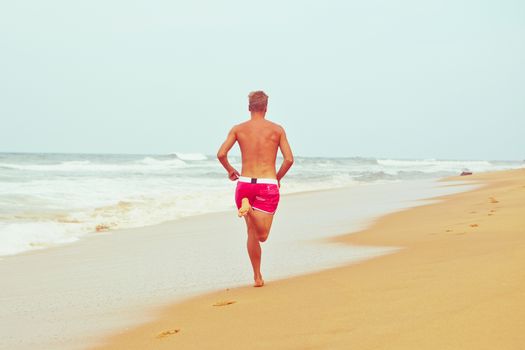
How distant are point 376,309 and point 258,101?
7.73 ft

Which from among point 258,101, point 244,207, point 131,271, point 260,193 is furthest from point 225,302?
point 131,271

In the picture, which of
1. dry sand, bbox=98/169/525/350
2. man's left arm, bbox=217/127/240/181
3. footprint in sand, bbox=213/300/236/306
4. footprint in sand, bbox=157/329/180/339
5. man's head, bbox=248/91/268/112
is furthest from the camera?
man's head, bbox=248/91/268/112

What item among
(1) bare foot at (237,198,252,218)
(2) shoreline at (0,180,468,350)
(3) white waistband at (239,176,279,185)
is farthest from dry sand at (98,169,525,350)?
(3) white waistband at (239,176,279,185)

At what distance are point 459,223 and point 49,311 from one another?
5.57 m

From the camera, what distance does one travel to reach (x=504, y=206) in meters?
10.3

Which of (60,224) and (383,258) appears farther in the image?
(60,224)

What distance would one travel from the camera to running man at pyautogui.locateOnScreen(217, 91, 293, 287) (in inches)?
206

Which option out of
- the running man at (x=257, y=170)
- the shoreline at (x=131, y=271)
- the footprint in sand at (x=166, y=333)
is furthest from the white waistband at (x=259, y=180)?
the footprint in sand at (x=166, y=333)

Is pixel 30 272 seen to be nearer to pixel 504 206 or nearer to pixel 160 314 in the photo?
pixel 160 314

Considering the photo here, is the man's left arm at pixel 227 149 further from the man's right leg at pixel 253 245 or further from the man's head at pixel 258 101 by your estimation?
the man's right leg at pixel 253 245

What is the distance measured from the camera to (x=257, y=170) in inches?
208

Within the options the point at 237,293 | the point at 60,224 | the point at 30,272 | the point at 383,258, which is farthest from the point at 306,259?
the point at 60,224

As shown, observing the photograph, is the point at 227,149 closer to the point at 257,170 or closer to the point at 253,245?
the point at 257,170

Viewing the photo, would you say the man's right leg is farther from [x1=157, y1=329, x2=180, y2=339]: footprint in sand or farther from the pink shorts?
[x1=157, y1=329, x2=180, y2=339]: footprint in sand
